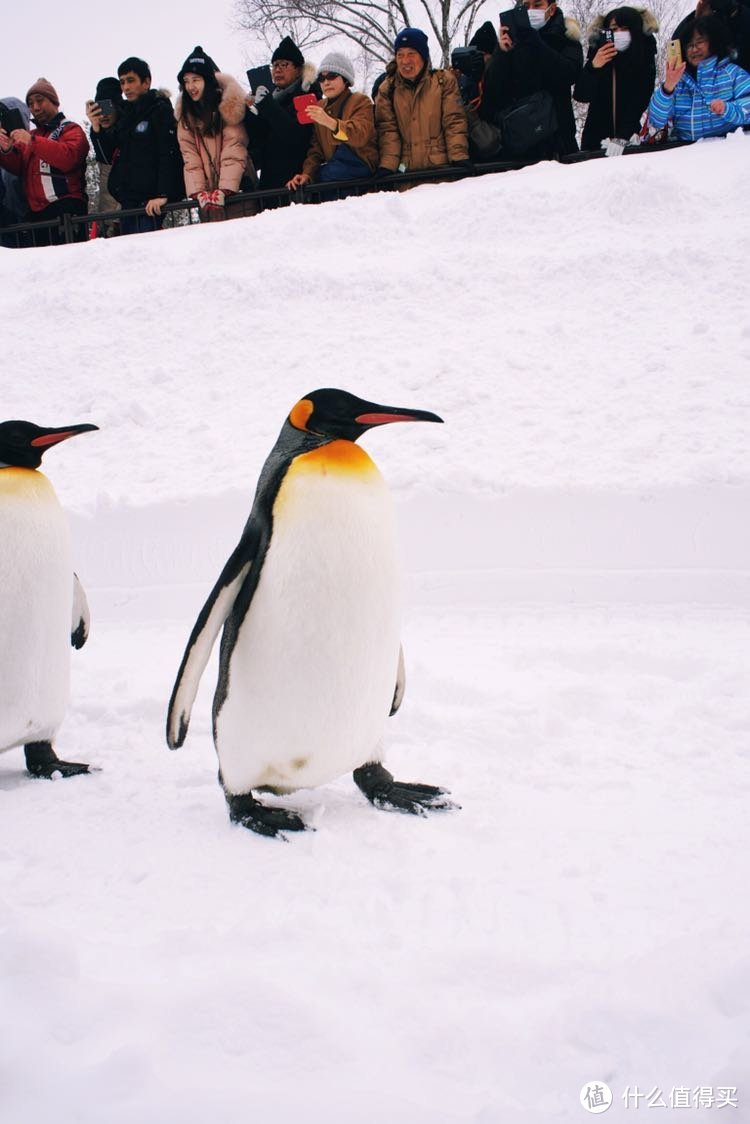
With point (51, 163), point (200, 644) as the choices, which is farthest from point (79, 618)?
point (51, 163)

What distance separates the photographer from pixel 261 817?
77.8 inches

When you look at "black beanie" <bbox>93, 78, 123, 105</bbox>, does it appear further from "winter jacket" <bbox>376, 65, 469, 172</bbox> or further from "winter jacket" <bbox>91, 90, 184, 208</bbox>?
"winter jacket" <bbox>376, 65, 469, 172</bbox>

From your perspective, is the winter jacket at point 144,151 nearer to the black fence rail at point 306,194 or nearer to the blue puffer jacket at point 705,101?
the black fence rail at point 306,194

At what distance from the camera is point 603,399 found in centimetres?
459

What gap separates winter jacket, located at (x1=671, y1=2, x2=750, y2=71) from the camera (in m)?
→ 5.98

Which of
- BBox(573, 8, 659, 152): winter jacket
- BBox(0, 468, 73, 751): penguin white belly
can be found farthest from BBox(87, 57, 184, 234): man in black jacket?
BBox(0, 468, 73, 751): penguin white belly

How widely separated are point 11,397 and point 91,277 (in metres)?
1.53

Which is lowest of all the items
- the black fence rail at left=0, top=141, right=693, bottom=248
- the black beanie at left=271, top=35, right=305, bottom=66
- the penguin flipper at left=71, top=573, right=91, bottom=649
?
the penguin flipper at left=71, top=573, right=91, bottom=649

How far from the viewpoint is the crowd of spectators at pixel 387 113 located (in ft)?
20.1

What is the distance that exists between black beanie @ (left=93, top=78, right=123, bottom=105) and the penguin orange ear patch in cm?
624

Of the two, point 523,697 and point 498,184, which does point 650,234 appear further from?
point 523,697

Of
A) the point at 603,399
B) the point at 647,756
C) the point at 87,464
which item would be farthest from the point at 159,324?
the point at 647,756

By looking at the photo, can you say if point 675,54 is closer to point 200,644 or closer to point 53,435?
point 53,435

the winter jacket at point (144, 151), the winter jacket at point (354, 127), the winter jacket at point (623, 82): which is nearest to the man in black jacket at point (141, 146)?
the winter jacket at point (144, 151)
